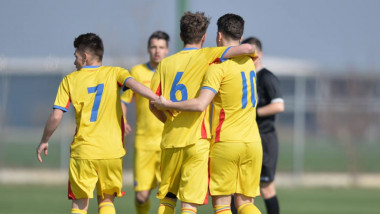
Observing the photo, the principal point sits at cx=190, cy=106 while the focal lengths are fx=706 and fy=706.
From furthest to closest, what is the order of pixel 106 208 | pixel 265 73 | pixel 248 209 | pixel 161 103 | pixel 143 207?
pixel 143 207, pixel 265 73, pixel 106 208, pixel 248 209, pixel 161 103

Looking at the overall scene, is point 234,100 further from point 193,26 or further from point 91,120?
point 91,120

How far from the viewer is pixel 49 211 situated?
1028 centimetres

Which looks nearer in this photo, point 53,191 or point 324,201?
point 324,201

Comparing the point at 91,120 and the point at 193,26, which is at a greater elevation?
the point at 193,26

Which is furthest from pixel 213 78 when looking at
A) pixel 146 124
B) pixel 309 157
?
pixel 309 157

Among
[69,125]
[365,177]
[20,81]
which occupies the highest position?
[20,81]

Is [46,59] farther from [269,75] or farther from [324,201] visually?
[269,75]

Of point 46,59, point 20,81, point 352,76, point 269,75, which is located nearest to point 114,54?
point 46,59

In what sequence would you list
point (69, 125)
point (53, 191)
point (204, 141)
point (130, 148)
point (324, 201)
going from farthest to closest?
point (69, 125), point (130, 148), point (53, 191), point (324, 201), point (204, 141)

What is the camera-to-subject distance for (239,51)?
19.2 feet

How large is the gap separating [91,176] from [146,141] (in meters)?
2.18

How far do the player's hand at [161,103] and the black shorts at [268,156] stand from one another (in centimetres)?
222

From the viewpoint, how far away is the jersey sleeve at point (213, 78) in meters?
5.87

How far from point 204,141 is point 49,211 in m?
4.95
